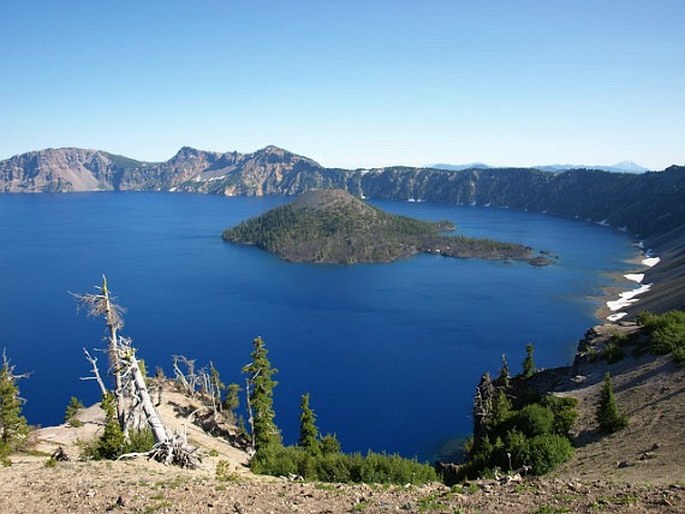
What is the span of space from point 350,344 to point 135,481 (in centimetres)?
9203

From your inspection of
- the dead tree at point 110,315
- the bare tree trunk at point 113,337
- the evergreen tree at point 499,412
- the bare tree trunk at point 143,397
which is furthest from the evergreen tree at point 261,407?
the dead tree at point 110,315

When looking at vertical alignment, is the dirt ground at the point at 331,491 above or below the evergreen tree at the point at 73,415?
above

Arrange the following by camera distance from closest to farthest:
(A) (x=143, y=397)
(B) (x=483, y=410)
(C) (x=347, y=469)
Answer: (A) (x=143, y=397) < (C) (x=347, y=469) < (B) (x=483, y=410)

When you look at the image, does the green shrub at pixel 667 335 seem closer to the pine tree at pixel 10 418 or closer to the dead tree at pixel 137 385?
the dead tree at pixel 137 385

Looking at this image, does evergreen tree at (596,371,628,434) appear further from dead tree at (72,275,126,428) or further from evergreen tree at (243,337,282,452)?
dead tree at (72,275,126,428)

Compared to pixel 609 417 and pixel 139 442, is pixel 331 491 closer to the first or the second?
pixel 139 442

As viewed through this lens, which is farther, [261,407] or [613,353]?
[613,353]

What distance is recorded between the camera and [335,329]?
413 feet

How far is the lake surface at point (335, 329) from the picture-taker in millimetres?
85312

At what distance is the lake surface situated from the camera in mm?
85312

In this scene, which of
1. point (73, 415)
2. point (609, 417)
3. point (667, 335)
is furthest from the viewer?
point (73, 415)

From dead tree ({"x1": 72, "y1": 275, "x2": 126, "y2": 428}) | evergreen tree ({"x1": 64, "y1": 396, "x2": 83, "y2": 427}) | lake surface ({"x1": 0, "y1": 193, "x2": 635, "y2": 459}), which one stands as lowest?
lake surface ({"x1": 0, "y1": 193, "x2": 635, "y2": 459})

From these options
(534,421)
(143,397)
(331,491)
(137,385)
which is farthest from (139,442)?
(534,421)

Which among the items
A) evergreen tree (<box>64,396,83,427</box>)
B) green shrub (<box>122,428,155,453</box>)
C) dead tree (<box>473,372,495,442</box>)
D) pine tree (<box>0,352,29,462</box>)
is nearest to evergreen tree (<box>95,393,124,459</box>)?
green shrub (<box>122,428,155,453</box>)
